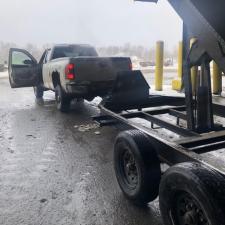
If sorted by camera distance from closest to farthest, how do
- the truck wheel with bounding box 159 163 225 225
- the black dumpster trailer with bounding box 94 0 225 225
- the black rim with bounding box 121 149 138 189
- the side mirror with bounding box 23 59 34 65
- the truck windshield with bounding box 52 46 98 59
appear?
the truck wheel with bounding box 159 163 225 225 → the black dumpster trailer with bounding box 94 0 225 225 → the black rim with bounding box 121 149 138 189 → the truck windshield with bounding box 52 46 98 59 → the side mirror with bounding box 23 59 34 65

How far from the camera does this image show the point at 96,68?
28.0 feet

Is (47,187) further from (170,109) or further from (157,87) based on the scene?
(157,87)

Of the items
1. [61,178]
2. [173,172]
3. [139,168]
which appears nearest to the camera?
[173,172]

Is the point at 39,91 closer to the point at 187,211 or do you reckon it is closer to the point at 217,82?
the point at 217,82

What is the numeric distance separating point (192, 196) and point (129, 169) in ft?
4.19

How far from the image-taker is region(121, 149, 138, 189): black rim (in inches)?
143

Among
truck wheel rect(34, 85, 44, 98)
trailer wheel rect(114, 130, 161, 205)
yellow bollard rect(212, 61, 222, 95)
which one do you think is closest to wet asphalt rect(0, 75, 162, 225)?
trailer wheel rect(114, 130, 161, 205)

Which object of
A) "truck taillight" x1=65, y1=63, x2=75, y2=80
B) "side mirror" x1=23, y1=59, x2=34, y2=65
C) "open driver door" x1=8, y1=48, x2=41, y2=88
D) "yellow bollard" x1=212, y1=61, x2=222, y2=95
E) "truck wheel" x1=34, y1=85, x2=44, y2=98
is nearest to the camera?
"truck taillight" x1=65, y1=63, x2=75, y2=80

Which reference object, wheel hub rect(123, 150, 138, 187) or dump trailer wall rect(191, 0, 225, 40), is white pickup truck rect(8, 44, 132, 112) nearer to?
wheel hub rect(123, 150, 138, 187)

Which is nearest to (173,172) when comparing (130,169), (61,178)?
(130,169)

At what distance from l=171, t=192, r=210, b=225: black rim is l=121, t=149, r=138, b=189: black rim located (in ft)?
2.72

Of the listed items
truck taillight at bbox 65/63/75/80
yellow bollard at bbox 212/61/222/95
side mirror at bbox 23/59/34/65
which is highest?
side mirror at bbox 23/59/34/65

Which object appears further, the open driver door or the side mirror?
the open driver door

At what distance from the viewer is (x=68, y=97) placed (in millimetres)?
9203
